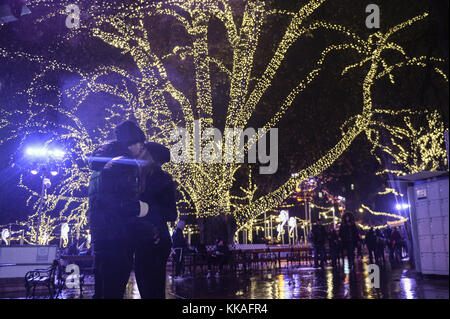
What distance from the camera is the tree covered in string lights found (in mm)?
14188

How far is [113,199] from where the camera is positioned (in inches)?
145

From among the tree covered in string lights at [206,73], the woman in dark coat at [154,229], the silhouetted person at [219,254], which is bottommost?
the silhouetted person at [219,254]

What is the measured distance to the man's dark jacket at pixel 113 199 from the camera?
3666mm

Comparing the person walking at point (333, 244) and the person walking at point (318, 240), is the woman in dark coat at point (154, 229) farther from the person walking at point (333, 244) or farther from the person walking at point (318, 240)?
the person walking at point (333, 244)

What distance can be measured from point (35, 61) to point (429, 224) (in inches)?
590

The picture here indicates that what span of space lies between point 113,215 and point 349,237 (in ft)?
42.0

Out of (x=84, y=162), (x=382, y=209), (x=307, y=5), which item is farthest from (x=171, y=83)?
(x=382, y=209)

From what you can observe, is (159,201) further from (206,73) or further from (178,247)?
(206,73)

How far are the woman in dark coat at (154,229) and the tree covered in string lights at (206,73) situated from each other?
29.6ft

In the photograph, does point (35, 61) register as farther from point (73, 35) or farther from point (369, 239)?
point (369, 239)

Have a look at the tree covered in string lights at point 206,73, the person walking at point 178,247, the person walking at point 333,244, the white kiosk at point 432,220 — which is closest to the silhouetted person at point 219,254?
the tree covered in string lights at point 206,73

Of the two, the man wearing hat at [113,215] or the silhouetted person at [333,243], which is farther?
the silhouetted person at [333,243]

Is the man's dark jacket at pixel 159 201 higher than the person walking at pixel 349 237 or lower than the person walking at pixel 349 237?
higher

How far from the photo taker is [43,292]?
12023 mm
